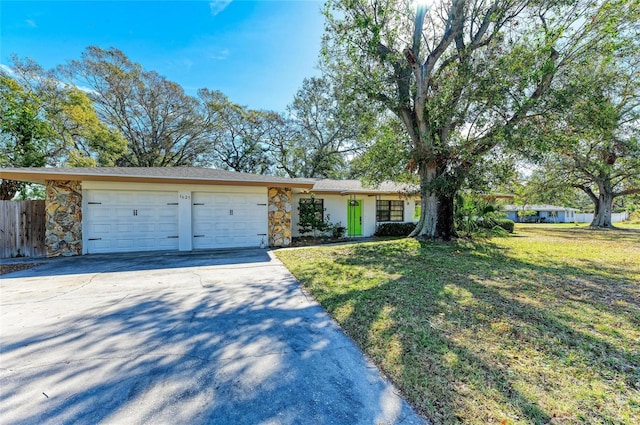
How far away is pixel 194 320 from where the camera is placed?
11.5 ft

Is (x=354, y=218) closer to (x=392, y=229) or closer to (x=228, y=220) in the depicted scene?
(x=392, y=229)

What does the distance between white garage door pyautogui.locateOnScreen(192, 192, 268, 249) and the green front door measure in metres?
4.69

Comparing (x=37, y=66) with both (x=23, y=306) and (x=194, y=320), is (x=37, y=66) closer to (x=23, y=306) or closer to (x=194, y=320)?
(x=23, y=306)

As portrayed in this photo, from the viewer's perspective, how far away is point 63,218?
8.24m

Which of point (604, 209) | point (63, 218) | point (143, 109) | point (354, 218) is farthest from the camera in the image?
point (604, 209)

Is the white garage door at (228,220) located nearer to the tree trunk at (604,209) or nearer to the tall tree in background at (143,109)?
the tall tree in background at (143,109)

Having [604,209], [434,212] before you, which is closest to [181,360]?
[434,212]

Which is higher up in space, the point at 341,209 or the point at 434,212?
the point at 341,209

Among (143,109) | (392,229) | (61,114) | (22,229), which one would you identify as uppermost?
(143,109)

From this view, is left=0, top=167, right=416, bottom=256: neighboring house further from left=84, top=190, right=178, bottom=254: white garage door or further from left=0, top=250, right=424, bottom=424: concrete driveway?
left=0, top=250, right=424, bottom=424: concrete driveway

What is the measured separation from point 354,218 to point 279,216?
444 centimetres

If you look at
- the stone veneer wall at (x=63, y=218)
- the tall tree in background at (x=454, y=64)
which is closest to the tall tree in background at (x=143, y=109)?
the stone veneer wall at (x=63, y=218)

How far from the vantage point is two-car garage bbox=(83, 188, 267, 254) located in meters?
8.50

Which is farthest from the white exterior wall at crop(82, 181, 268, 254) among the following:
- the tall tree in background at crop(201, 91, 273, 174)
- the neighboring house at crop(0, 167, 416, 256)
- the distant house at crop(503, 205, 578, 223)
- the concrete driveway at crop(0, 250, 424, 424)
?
A: the distant house at crop(503, 205, 578, 223)
